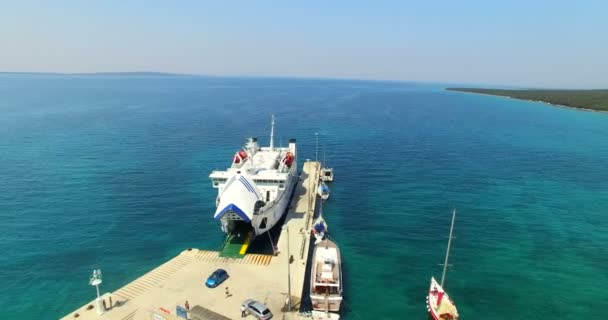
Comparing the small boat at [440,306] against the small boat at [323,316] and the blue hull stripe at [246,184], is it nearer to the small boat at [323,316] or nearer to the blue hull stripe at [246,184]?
the small boat at [323,316]

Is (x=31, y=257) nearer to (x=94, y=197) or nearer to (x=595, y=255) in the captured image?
(x=94, y=197)

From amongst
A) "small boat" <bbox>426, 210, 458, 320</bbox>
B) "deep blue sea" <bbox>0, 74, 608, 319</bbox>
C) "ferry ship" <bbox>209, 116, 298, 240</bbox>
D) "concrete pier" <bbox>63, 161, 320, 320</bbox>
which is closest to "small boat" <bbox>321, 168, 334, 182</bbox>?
"deep blue sea" <bbox>0, 74, 608, 319</bbox>

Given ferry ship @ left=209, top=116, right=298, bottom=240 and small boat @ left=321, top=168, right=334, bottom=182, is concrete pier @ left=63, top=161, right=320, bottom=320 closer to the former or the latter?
ferry ship @ left=209, top=116, right=298, bottom=240

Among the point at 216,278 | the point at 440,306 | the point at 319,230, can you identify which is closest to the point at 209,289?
the point at 216,278

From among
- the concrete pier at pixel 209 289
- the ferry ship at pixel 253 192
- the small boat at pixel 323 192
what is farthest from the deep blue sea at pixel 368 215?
the ferry ship at pixel 253 192

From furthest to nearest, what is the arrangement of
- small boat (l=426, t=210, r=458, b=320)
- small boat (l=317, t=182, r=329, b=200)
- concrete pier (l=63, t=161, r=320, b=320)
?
small boat (l=317, t=182, r=329, b=200), small boat (l=426, t=210, r=458, b=320), concrete pier (l=63, t=161, r=320, b=320)

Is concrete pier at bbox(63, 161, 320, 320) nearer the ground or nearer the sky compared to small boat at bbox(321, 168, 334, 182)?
nearer the ground
